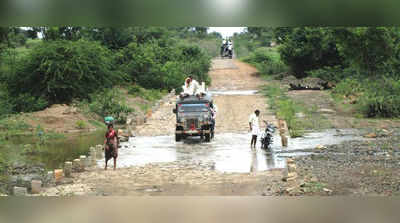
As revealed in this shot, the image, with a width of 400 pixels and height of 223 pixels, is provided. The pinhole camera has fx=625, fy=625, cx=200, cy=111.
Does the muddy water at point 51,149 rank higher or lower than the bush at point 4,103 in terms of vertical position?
lower

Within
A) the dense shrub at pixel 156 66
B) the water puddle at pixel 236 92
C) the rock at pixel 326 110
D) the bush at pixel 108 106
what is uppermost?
the dense shrub at pixel 156 66

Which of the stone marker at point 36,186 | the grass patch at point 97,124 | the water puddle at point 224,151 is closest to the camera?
the stone marker at point 36,186

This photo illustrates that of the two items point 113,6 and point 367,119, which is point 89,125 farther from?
point 113,6

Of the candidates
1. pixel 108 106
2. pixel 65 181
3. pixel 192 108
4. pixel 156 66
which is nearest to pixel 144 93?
pixel 156 66

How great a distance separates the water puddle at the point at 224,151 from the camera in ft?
44.0

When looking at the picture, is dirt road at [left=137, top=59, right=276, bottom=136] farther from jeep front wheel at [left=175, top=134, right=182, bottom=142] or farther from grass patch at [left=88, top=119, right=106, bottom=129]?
jeep front wheel at [left=175, top=134, right=182, bottom=142]

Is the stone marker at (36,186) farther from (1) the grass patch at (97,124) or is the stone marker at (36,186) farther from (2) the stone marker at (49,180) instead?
(1) the grass patch at (97,124)

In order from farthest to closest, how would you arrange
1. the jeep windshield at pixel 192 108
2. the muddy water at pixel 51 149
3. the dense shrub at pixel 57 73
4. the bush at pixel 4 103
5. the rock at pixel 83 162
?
the dense shrub at pixel 57 73
the bush at pixel 4 103
the jeep windshield at pixel 192 108
the muddy water at pixel 51 149
the rock at pixel 83 162

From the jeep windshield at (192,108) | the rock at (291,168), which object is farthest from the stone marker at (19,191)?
the jeep windshield at (192,108)

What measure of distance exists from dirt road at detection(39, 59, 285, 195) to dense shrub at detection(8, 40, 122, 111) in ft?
9.01

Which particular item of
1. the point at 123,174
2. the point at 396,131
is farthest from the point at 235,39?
the point at 123,174

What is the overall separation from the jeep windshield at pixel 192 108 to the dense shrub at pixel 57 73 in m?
5.85

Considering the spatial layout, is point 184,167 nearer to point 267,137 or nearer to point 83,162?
point 83,162

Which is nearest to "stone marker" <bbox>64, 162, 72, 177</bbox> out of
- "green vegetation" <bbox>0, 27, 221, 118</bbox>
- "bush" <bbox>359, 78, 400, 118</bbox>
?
"green vegetation" <bbox>0, 27, 221, 118</bbox>
